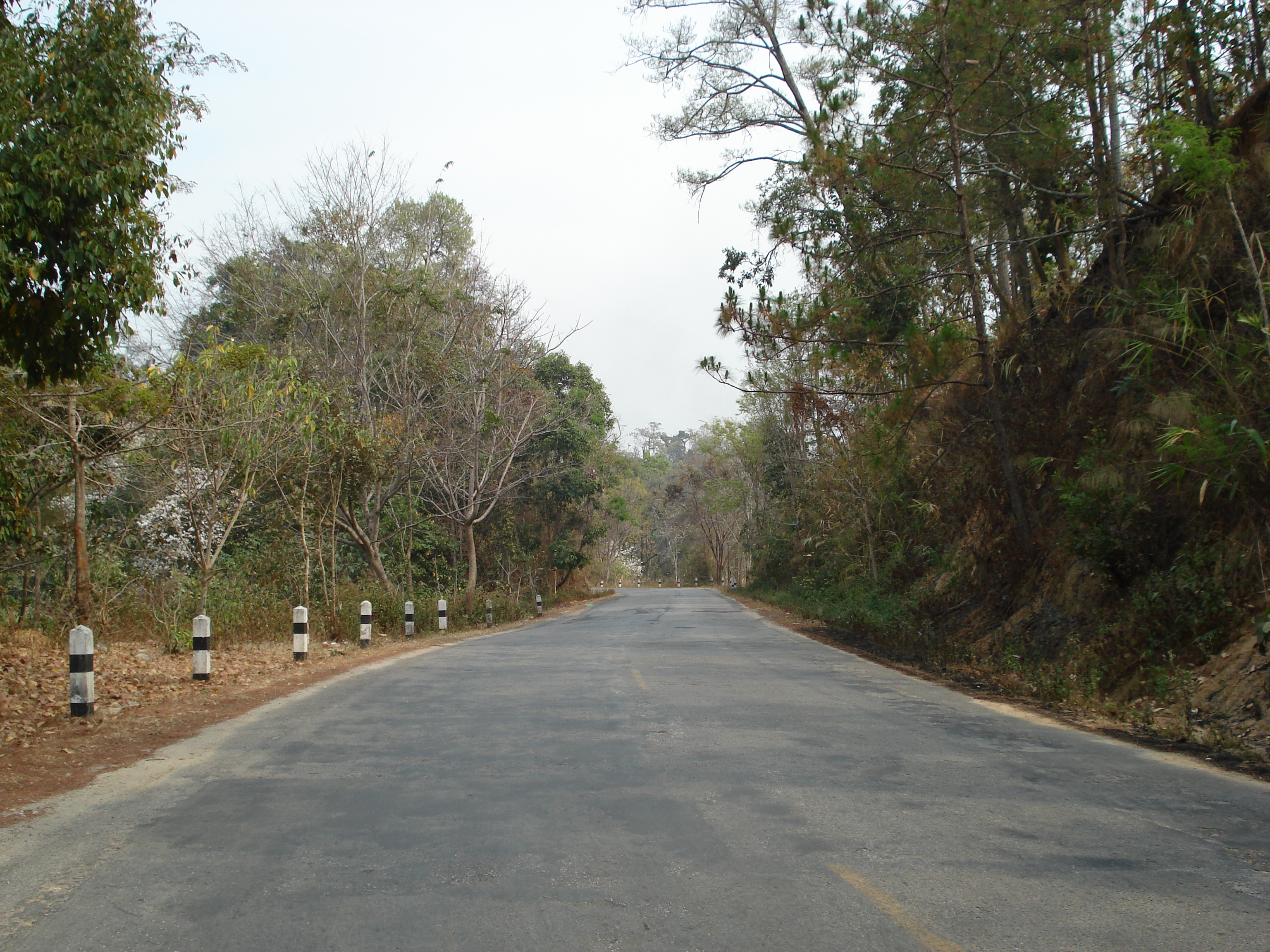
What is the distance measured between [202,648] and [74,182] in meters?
6.13

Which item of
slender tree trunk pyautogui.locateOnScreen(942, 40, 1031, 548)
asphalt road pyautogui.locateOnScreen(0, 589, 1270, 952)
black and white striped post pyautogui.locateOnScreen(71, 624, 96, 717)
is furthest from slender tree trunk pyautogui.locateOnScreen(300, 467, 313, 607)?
slender tree trunk pyautogui.locateOnScreen(942, 40, 1031, 548)

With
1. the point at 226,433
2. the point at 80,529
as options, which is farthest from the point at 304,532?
the point at 80,529

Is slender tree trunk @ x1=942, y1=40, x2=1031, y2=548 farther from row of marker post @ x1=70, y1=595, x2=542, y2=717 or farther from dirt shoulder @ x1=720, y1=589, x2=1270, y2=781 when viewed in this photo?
row of marker post @ x1=70, y1=595, x2=542, y2=717

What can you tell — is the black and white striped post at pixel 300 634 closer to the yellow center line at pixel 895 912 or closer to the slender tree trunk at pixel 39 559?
the slender tree trunk at pixel 39 559

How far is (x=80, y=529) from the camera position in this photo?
1139cm

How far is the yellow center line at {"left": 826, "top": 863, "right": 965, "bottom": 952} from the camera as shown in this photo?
3.59 m

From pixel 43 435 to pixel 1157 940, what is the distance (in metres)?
14.3

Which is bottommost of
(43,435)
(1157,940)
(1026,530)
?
(1157,940)

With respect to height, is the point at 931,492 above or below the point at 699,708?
above

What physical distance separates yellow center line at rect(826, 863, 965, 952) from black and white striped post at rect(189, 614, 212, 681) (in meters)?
9.12

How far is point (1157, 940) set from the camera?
3.61 meters

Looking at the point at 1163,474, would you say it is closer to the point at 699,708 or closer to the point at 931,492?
the point at 699,708

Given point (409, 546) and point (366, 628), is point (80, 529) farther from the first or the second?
point (409, 546)

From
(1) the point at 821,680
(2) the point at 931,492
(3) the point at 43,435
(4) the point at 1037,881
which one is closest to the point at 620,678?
(1) the point at 821,680
